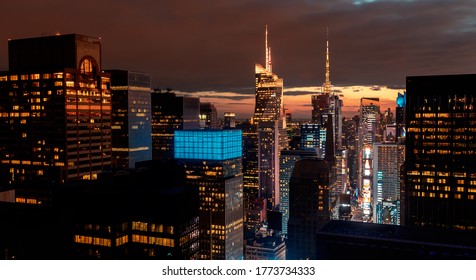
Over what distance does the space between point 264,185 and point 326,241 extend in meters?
73.1

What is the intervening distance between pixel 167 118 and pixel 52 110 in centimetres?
4141

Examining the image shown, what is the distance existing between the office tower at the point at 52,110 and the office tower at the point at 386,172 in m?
66.8

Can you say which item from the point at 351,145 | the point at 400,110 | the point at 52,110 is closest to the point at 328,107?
the point at 351,145

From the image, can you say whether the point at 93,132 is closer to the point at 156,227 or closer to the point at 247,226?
the point at 156,227

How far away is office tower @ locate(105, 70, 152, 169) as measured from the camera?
7444 cm

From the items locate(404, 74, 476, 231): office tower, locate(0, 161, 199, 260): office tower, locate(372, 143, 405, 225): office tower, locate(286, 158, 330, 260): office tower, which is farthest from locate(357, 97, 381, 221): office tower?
locate(0, 161, 199, 260): office tower

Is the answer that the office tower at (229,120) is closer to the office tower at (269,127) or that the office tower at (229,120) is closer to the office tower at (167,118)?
the office tower at (269,127)

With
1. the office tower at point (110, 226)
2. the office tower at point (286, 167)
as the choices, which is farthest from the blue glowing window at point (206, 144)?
the office tower at point (286, 167)

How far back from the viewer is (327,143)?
12056 centimetres

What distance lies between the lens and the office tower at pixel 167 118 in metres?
87.2

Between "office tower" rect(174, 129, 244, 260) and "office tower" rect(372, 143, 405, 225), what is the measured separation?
146 ft

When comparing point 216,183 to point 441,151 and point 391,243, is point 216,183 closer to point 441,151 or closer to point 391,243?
point 441,151

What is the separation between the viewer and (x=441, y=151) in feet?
152

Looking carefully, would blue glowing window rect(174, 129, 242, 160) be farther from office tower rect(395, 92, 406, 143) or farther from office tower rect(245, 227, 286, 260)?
office tower rect(395, 92, 406, 143)
